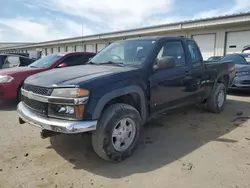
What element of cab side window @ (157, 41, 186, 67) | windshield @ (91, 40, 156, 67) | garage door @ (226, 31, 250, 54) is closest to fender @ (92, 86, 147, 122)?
windshield @ (91, 40, 156, 67)

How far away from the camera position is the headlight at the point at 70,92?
2.88 metres

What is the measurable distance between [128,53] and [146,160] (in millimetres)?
1894

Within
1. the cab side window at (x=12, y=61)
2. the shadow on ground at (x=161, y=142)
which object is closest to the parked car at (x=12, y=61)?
the cab side window at (x=12, y=61)

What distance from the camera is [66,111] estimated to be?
293 cm

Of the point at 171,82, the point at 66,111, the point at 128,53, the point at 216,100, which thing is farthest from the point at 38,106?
the point at 216,100

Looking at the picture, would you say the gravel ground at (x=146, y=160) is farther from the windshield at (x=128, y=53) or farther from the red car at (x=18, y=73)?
the red car at (x=18, y=73)

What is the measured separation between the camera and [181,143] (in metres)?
3.97

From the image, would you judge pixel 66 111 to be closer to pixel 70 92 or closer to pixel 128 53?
pixel 70 92

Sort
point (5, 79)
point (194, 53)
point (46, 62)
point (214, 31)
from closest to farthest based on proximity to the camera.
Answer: point (194, 53)
point (5, 79)
point (46, 62)
point (214, 31)

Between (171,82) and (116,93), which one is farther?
(171,82)

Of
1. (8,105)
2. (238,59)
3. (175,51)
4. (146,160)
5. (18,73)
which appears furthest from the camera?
(238,59)

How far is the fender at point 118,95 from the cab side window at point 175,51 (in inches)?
36.6

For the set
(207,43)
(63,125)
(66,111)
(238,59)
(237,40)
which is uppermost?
(237,40)

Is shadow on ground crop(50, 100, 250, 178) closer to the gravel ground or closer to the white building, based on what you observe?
the gravel ground
